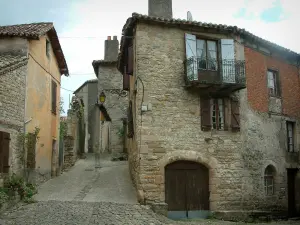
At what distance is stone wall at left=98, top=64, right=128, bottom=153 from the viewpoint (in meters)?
26.0

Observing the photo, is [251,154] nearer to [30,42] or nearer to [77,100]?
[30,42]

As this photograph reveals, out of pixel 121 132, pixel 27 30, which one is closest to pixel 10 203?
pixel 27 30

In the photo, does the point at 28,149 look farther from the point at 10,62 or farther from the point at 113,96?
the point at 113,96

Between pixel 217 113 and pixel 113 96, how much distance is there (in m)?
13.1

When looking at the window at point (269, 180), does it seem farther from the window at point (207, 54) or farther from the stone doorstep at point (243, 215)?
the window at point (207, 54)

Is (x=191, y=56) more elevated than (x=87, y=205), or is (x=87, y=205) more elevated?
(x=191, y=56)

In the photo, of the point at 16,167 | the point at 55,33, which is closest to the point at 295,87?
the point at 55,33

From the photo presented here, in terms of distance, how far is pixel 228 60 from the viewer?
1455 cm

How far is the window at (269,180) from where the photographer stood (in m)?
15.7

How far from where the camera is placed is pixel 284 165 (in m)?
16.6

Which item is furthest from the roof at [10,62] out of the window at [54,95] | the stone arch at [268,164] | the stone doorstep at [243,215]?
the stone arch at [268,164]

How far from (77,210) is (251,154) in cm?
757

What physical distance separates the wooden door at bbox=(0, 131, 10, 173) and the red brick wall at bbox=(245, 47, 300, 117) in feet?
32.3

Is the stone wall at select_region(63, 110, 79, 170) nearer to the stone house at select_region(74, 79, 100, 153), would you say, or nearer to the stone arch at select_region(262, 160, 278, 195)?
the stone house at select_region(74, 79, 100, 153)
